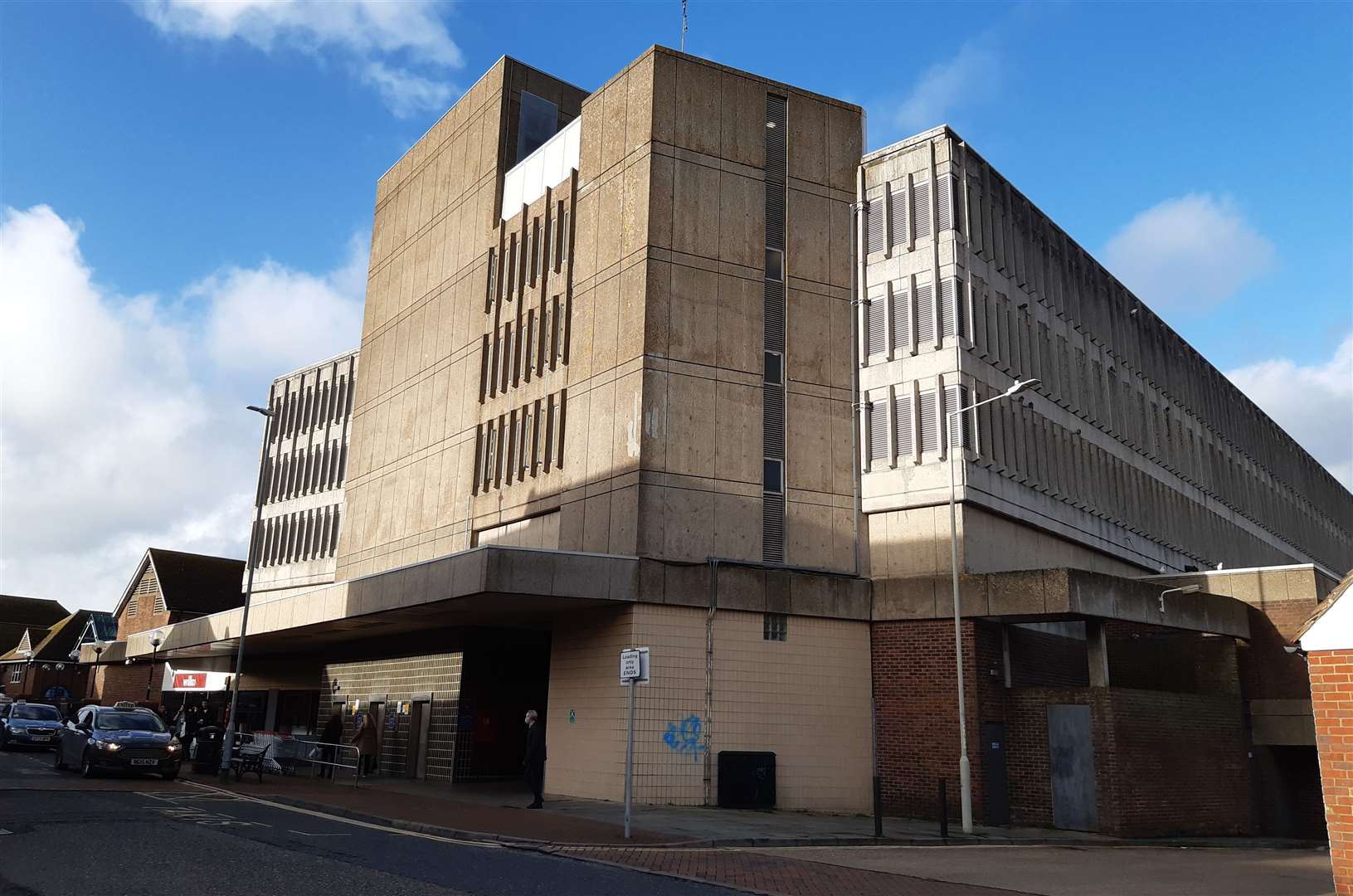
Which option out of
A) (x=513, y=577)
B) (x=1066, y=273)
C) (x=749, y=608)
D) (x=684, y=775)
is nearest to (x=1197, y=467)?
(x=1066, y=273)

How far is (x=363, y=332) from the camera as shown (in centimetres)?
4038

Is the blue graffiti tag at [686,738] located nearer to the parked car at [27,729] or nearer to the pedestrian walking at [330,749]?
the pedestrian walking at [330,749]

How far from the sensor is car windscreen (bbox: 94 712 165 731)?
75.3ft

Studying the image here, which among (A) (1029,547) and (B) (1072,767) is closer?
(B) (1072,767)

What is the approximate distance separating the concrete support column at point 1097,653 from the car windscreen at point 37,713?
33.4 metres

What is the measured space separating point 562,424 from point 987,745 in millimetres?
13430

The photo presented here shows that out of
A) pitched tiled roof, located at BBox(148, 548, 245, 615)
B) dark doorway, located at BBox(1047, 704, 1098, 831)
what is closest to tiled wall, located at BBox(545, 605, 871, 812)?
dark doorway, located at BBox(1047, 704, 1098, 831)

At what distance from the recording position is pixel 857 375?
28.9m

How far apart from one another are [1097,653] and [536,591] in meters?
12.8

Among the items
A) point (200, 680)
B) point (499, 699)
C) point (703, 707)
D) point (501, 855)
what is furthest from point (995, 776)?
point (200, 680)

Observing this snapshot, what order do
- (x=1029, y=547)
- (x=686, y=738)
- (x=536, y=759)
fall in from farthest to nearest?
(x=1029, y=547) → (x=686, y=738) → (x=536, y=759)

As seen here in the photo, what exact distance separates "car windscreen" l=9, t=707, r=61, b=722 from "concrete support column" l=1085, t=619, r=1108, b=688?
110ft

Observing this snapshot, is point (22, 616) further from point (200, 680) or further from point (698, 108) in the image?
point (698, 108)

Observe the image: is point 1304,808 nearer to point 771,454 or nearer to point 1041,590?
point 1041,590
